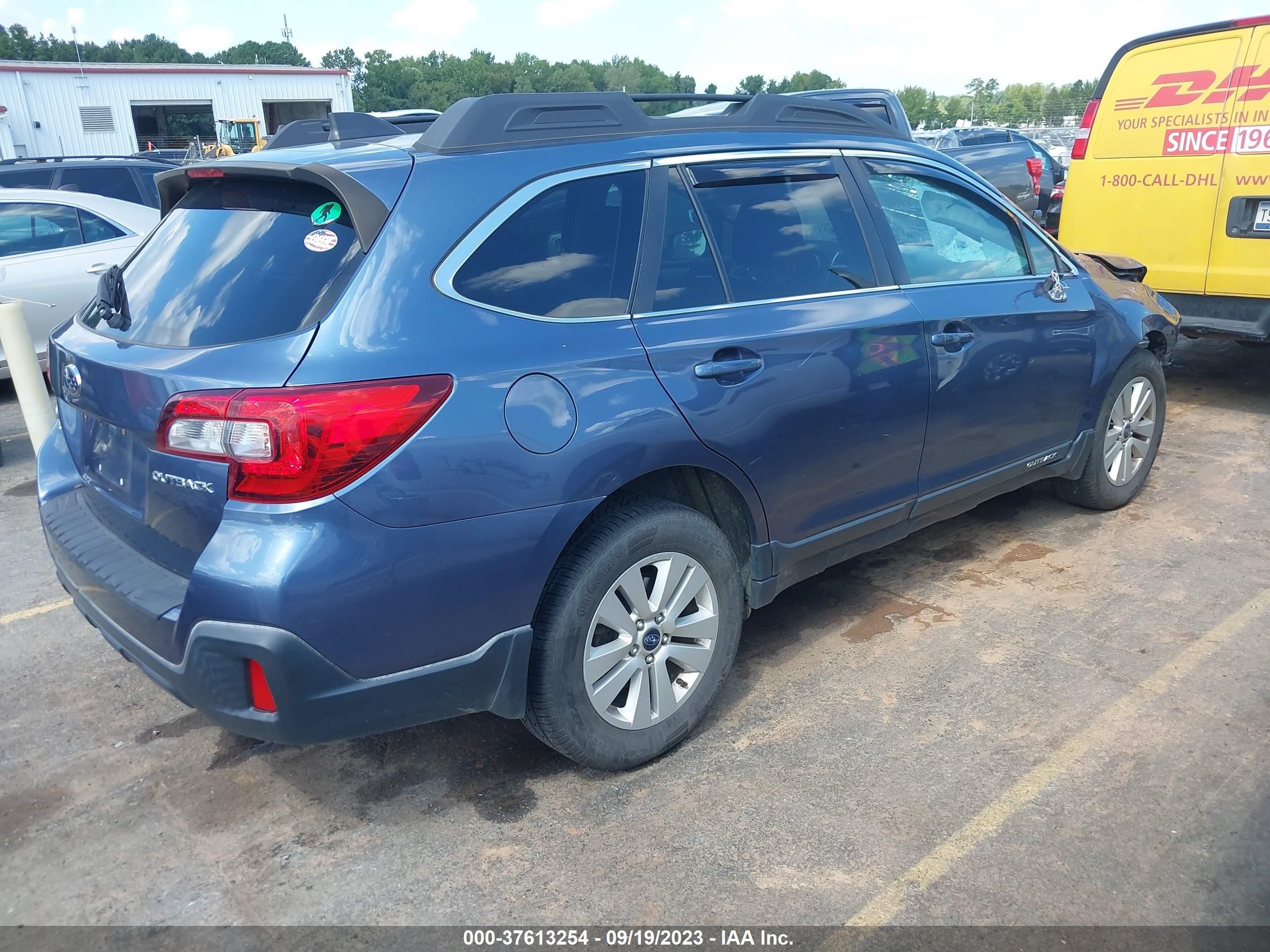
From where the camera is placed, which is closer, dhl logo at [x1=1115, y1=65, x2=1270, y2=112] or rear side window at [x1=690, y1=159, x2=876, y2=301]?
rear side window at [x1=690, y1=159, x2=876, y2=301]

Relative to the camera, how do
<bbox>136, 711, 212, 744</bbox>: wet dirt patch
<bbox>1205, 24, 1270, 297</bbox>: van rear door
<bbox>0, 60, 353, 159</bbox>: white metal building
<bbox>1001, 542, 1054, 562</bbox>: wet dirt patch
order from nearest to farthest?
Answer: <bbox>136, 711, 212, 744</bbox>: wet dirt patch < <bbox>1001, 542, 1054, 562</bbox>: wet dirt patch < <bbox>1205, 24, 1270, 297</bbox>: van rear door < <bbox>0, 60, 353, 159</bbox>: white metal building

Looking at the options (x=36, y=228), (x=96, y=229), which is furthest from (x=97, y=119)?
(x=36, y=228)

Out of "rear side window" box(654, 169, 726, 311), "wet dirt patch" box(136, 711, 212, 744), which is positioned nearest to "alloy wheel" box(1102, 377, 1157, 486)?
"rear side window" box(654, 169, 726, 311)

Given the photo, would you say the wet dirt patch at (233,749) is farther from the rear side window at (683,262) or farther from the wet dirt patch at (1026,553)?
the wet dirt patch at (1026,553)

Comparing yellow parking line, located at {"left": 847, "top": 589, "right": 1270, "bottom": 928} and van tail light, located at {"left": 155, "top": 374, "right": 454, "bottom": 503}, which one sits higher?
van tail light, located at {"left": 155, "top": 374, "right": 454, "bottom": 503}

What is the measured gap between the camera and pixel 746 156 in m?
3.30

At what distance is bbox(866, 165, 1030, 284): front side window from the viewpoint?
3.71 meters

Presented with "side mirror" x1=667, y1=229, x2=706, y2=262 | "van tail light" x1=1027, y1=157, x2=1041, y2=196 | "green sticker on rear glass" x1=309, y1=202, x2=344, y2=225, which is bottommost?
"van tail light" x1=1027, y1=157, x2=1041, y2=196

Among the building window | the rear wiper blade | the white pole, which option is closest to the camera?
the rear wiper blade

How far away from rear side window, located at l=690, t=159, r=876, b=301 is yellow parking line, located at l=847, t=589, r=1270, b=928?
1627 millimetres

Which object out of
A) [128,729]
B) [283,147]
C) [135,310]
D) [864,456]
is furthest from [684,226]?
[128,729]

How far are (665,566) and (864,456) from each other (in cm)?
95

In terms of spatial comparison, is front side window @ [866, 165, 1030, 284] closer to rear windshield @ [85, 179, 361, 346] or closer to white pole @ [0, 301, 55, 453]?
rear windshield @ [85, 179, 361, 346]

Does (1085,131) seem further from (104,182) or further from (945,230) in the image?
(104,182)
